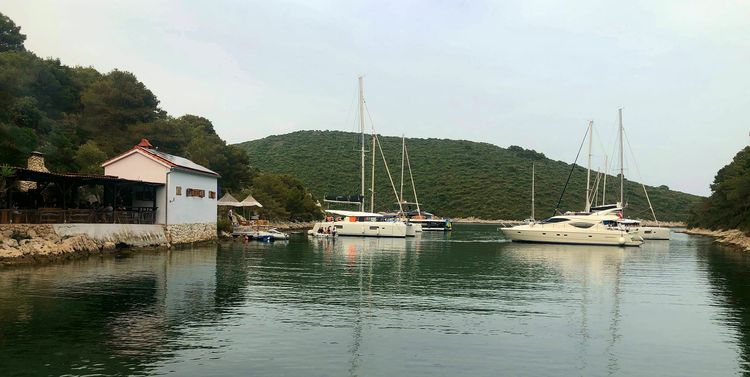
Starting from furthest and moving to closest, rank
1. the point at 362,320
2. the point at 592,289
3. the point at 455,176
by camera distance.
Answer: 1. the point at 455,176
2. the point at 592,289
3. the point at 362,320

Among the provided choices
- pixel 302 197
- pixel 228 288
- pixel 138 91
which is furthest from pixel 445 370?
pixel 302 197

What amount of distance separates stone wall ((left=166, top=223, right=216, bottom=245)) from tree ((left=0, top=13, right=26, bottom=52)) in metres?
38.0

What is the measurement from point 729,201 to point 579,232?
1209 inches

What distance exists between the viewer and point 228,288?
23.5m

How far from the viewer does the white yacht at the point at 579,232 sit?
2233 inches

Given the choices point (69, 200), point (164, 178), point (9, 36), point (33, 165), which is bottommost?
point (69, 200)

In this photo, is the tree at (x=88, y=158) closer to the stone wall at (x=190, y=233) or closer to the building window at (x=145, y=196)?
the building window at (x=145, y=196)

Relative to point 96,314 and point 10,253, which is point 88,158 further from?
point 96,314

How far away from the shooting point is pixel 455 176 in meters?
136

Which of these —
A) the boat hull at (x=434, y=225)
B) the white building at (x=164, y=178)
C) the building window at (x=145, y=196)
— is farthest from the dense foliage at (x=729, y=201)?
the building window at (x=145, y=196)

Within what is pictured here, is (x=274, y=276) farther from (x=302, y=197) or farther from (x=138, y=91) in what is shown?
(x=302, y=197)

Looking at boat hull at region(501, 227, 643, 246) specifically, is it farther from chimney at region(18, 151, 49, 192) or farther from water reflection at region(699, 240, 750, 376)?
chimney at region(18, 151, 49, 192)

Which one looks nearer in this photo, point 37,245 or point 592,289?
point 592,289

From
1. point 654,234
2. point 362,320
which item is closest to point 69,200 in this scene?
point 362,320
